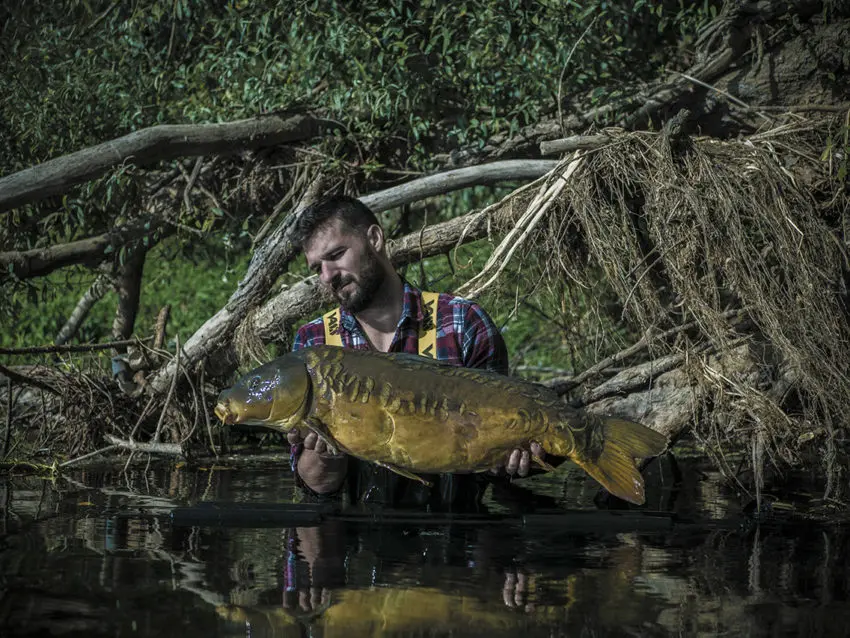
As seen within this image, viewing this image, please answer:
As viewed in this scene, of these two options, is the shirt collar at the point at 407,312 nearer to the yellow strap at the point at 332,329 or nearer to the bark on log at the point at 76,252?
the yellow strap at the point at 332,329

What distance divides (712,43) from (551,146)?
2.35 meters

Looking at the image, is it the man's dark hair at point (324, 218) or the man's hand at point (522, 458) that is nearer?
the man's hand at point (522, 458)

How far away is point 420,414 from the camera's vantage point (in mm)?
4539

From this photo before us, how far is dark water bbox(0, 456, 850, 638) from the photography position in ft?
12.2

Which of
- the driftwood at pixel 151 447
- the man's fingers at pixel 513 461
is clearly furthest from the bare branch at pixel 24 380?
the man's fingers at pixel 513 461

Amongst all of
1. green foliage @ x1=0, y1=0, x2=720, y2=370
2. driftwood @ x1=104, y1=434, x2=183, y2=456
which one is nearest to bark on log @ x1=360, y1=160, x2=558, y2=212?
green foliage @ x1=0, y1=0, x2=720, y2=370

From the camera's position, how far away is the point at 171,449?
7852 mm

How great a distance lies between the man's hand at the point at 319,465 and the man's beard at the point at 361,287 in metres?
0.73

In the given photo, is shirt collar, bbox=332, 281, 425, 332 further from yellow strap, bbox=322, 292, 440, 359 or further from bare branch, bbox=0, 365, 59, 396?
bare branch, bbox=0, 365, 59, 396

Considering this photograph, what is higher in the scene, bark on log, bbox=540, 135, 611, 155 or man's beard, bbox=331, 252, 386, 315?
bark on log, bbox=540, 135, 611, 155

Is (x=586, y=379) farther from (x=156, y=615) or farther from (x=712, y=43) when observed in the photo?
(x=156, y=615)

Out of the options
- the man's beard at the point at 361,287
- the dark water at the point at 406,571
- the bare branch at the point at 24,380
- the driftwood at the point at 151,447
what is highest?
the man's beard at the point at 361,287

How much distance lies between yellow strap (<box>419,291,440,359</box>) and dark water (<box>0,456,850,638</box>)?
2.69ft

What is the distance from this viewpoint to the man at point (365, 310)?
5375mm
